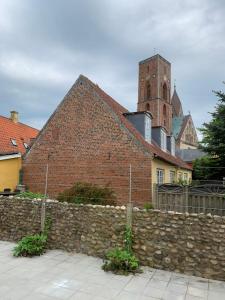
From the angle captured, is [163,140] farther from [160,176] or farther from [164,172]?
[160,176]

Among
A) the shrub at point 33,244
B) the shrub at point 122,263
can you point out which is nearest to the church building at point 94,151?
the shrub at point 33,244

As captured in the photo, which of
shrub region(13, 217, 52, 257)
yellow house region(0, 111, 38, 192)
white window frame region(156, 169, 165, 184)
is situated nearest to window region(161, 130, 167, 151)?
A: white window frame region(156, 169, 165, 184)

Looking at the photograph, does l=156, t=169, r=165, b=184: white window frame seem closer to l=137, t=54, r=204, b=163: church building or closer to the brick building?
Result: the brick building

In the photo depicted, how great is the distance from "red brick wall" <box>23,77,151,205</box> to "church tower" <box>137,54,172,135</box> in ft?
119

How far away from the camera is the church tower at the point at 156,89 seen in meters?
52.6

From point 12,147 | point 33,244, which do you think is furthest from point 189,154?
point 33,244

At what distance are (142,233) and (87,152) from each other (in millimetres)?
8074

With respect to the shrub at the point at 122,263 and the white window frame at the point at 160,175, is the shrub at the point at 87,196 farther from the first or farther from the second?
the white window frame at the point at 160,175

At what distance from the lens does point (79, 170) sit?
52.7 feet

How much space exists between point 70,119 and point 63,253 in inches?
355

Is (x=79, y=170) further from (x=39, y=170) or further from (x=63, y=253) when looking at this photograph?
(x=63, y=253)

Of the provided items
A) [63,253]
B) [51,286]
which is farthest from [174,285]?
[63,253]

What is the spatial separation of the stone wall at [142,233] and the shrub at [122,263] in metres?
0.48

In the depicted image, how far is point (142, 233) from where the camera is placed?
861 cm
